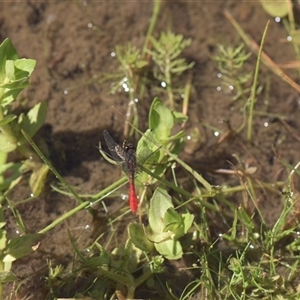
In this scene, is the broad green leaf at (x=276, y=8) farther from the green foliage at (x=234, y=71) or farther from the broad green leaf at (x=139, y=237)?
the broad green leaf at (x=139, y=237)

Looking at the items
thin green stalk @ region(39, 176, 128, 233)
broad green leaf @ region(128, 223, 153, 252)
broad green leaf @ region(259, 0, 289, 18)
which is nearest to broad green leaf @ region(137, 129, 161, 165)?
thin green stalk @ region(39, 176, 128, 233)

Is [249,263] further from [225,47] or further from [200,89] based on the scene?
[225,47]

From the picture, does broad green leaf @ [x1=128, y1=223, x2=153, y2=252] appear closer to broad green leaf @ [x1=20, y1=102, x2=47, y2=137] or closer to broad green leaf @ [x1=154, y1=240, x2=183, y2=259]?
broad green leaf @ [x1=154, y1=240, x2=183, y2=259]

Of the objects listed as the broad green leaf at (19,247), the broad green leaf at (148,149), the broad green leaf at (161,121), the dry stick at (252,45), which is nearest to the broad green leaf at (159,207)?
the broad green leaf at (148,149)

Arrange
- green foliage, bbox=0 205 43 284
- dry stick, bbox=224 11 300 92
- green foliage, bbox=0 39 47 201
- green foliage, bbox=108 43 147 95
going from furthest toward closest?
dry stick, bbox=224 11 300 92
green foliage, bbox=108 43 147 95
green foliage, bbox=0 39 47 201
green foliage, bbox=0 205 43 284

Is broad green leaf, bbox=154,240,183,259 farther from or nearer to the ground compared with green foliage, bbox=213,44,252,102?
nearer to the ground

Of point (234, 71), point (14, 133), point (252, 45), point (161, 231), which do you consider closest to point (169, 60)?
point (234, 71)
